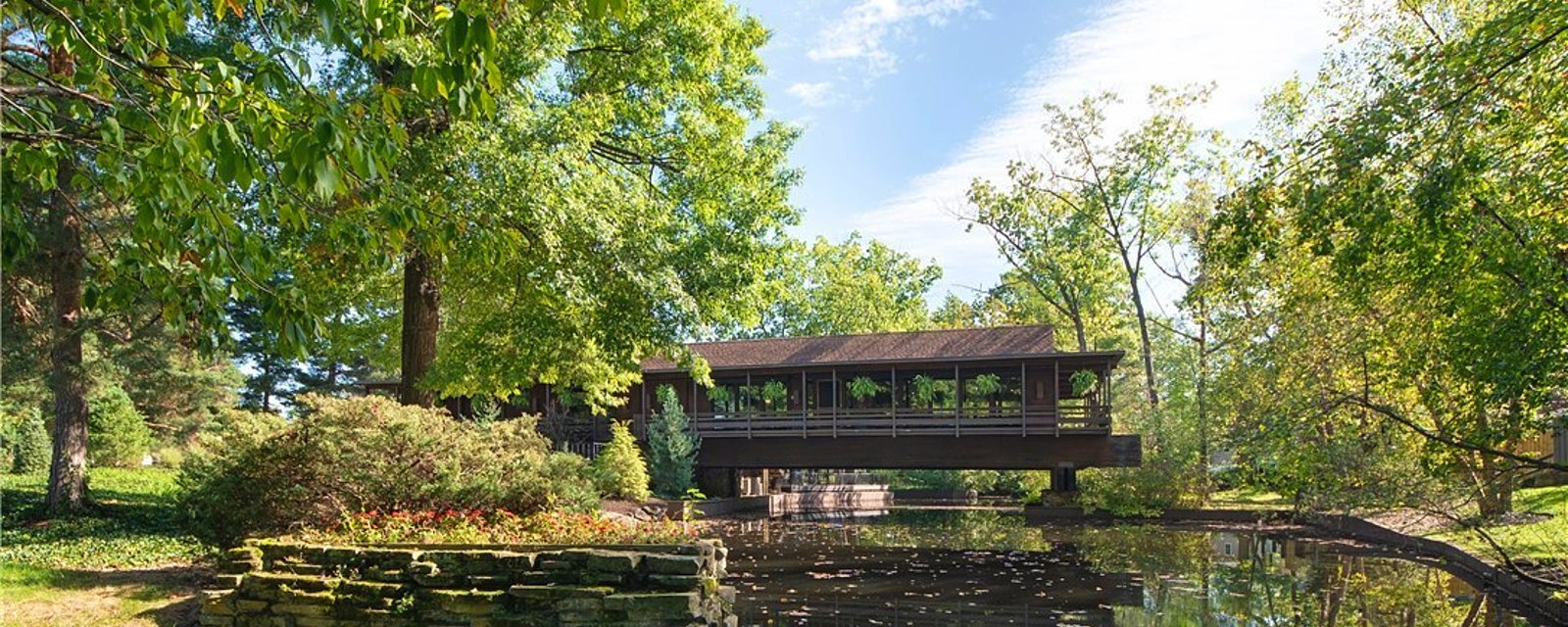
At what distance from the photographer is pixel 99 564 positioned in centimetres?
1162

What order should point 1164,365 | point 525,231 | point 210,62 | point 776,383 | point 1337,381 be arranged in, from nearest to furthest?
point 210,62 < point 525,231 < point 1337,381 < point 776,383 < point 1164,365

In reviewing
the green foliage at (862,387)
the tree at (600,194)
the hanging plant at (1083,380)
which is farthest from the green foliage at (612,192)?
the hanging plant at (1083,380)

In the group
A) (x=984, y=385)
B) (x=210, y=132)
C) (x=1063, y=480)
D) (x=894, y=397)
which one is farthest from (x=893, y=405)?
(x=210, y=132)

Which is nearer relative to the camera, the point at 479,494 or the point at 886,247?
the point at 479,494

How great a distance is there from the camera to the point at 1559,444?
2480 cm

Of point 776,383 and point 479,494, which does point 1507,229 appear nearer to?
point 479,494

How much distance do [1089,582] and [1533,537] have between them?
7.11 m

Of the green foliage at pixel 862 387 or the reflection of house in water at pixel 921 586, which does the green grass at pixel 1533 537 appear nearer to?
the reflection of house in water at pixel 921 586

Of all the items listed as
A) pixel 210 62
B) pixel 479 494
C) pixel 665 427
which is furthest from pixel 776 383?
pixel 210 62

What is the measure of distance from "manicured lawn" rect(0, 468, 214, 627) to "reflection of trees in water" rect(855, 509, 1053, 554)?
13258mm

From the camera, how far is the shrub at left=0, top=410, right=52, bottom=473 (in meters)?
24.1

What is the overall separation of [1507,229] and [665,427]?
21982mm

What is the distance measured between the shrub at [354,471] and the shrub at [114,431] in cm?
2060

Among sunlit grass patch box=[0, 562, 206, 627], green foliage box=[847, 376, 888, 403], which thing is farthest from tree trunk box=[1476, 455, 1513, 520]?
sunlit grass patch box=[0, 562, 206, 627]
